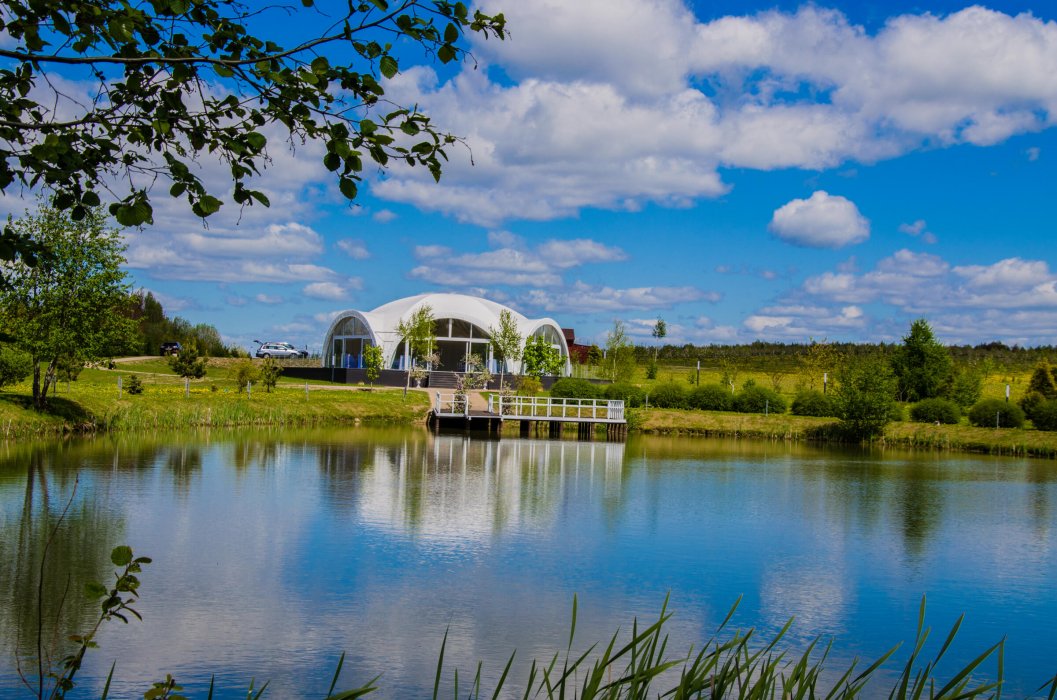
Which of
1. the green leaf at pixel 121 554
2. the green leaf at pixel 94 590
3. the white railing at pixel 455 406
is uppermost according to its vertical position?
the green leaf at pixel 121 554

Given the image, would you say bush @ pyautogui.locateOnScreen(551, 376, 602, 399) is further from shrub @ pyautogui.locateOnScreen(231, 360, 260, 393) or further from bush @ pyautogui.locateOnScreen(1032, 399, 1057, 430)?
bush @ pyautogui.locateOnScreen(1032, 399, 1057, 430)

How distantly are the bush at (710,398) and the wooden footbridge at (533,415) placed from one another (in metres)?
3.90

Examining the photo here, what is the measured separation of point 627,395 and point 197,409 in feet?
55.8

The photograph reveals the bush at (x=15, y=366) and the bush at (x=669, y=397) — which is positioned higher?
the bush at (x=15, y=366)

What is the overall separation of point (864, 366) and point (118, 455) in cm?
2563

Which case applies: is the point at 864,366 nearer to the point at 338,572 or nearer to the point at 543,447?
the point at 543,447

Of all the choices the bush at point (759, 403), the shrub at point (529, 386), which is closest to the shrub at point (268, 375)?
the shrub at point (529, 386)

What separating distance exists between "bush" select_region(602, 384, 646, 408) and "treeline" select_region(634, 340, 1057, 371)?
26.3 metres

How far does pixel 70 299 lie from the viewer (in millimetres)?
25453

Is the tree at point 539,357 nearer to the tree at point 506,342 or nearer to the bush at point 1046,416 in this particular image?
the tree at point 506,342

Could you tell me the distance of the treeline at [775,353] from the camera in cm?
7019

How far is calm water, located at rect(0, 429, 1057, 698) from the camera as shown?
8742 mm

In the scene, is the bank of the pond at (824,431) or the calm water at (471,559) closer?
the calm water at (471,559)

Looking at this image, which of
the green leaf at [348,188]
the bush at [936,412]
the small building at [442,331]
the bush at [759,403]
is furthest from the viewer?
the small building at [442,331]
